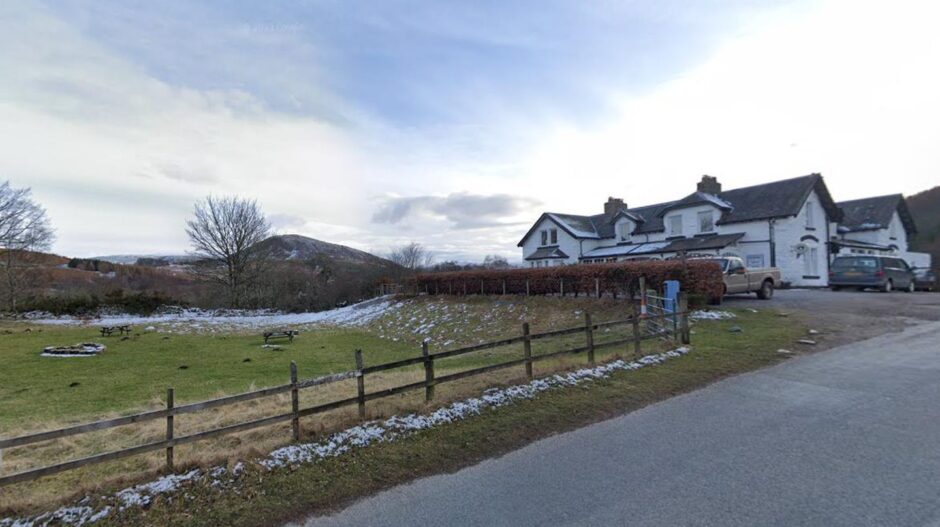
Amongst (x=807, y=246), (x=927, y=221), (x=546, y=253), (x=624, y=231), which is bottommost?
(x=807, y=246)

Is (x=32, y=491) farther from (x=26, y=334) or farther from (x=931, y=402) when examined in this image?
(x=26, y=334)

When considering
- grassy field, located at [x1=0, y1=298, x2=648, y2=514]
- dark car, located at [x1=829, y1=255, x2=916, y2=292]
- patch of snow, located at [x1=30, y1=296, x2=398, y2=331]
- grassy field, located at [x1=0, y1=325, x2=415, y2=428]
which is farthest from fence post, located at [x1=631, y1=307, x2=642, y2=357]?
patch of snow, located at [x1=30, y1=296, x2=398, y2=331]

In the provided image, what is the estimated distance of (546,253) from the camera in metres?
40.9

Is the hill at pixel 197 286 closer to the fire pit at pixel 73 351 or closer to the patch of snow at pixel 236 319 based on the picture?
the patch of snow at pixel 236 319

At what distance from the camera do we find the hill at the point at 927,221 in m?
47.4

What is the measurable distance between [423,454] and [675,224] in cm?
3248

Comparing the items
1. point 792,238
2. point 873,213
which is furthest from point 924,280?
point 873,213

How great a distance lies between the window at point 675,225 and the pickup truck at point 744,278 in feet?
43.5

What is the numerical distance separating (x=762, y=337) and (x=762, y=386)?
4.77m

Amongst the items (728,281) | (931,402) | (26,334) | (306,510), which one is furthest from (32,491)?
(26,334)

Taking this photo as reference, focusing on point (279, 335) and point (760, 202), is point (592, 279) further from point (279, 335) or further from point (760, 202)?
point (760, 202)

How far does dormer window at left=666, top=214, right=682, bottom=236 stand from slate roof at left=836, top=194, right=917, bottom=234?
12.7m

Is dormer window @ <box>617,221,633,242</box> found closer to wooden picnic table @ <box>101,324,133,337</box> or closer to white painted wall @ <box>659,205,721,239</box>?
white painted wall @ <box>659,205,721,239</box>

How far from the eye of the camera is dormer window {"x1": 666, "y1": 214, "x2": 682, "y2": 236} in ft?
107
